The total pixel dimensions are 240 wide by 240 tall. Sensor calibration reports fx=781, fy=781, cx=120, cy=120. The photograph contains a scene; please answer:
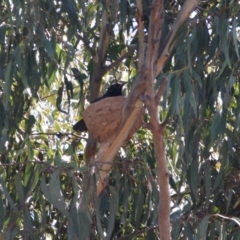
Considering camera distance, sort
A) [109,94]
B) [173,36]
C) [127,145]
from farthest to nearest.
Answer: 1. [109,94]
2. [127,145]
3. [173,36]

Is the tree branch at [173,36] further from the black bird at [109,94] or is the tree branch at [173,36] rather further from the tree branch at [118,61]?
the black bird at [109,94]

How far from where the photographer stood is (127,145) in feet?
13.1

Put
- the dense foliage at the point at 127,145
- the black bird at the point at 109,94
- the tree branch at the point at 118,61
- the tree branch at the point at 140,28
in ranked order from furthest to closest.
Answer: the black bird at the point at 109,94 → the tree branch at the point at 118,61 → the tree branch at the point at 140,28 → the dense foliage at the point at 127,145

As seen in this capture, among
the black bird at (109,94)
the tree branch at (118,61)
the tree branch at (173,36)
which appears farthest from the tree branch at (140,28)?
the black bird at (109,94)

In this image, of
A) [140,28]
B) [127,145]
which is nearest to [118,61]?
[127,145]

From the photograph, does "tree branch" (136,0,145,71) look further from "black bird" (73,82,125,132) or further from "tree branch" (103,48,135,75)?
"black bird" (73,82,125,132)

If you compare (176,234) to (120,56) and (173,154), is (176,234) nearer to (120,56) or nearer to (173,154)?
(173,154)

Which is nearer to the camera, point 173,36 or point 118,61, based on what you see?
point 173,36

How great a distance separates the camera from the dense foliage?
2832mm

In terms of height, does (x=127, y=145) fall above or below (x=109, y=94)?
below

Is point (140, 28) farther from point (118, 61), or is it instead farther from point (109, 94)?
point (109, 94)

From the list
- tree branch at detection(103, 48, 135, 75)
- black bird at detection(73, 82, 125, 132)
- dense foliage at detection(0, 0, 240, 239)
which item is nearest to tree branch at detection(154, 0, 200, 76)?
dense foliage at detection(0, 0, 240, 239)

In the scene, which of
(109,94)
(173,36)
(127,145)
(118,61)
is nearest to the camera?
(173,36)

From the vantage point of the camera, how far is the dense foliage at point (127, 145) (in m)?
2.83
